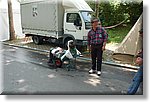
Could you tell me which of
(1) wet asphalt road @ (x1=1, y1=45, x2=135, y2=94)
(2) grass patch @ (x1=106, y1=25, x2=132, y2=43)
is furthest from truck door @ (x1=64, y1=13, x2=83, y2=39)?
(1) wet asphalt road @ (x1=1, y1=45, x2=135, y2=94)

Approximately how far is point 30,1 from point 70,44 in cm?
424

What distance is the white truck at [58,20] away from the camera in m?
6.30

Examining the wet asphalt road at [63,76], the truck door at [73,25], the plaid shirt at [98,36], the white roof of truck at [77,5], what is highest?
the white roof of truck at [77,5]

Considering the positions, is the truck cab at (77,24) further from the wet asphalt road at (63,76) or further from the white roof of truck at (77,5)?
the wet asphalt road at (63,76)

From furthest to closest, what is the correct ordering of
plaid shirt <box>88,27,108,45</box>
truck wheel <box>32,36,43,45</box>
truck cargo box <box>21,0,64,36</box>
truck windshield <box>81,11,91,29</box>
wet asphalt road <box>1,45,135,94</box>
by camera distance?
truck wheel <box>32,36,43,45</box> < truck cargo box <box>21,0,64,36</box> < truck windshield <box>81,11,91,29</box> < plaid shirt <box>88,27,108,45</box> < wet asphalt road <box>1,45,135,94</box>

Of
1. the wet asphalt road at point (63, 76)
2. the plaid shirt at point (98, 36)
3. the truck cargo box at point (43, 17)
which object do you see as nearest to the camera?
the wet asphalt road at point (63, 76)

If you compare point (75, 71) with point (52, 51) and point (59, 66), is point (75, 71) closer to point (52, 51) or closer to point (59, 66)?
point (59, 66)

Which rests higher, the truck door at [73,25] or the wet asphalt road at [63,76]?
the truck door at [73,25]

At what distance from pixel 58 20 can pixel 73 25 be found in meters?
0.63

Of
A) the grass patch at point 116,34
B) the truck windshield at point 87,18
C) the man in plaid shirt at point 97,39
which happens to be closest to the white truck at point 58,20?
the truck windshield at point 87,18

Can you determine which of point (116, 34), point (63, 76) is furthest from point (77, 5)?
point (63, 76)

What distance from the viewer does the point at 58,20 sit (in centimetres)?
682

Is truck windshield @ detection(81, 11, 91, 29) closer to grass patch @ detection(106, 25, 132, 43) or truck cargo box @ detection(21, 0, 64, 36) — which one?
truck cargo box @ detection(21, 0, 64, 36)

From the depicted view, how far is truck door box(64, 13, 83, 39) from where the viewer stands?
6.27m
